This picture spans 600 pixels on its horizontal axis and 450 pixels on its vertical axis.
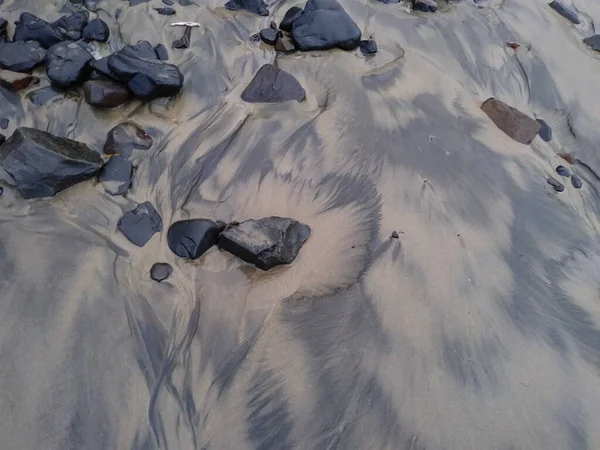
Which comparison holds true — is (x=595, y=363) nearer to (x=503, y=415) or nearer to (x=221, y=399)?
(x=503, y=415)

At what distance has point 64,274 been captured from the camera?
216cm

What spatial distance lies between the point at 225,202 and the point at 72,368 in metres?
0.96

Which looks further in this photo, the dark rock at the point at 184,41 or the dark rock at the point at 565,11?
the dark rock at the point at 565,11

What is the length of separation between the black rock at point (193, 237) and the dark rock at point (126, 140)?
0.55m

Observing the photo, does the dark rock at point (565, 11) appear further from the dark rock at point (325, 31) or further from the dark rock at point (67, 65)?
the dark rock at point (67, 65)

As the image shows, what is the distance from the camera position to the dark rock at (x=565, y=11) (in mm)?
3934

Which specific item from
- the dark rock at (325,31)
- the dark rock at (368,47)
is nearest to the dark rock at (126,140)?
the dark rock at (325,31)

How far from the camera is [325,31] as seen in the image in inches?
128

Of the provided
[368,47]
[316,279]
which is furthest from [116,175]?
[368,47]

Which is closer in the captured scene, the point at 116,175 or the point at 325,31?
the point at 116,175

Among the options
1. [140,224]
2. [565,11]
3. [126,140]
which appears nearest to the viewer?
[140,224]

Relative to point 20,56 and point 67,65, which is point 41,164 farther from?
point 20,56

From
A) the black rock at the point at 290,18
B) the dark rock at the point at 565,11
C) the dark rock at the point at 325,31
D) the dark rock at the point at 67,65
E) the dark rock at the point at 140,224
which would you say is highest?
the dark rock at the point at 565,11

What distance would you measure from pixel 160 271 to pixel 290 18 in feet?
6.34
